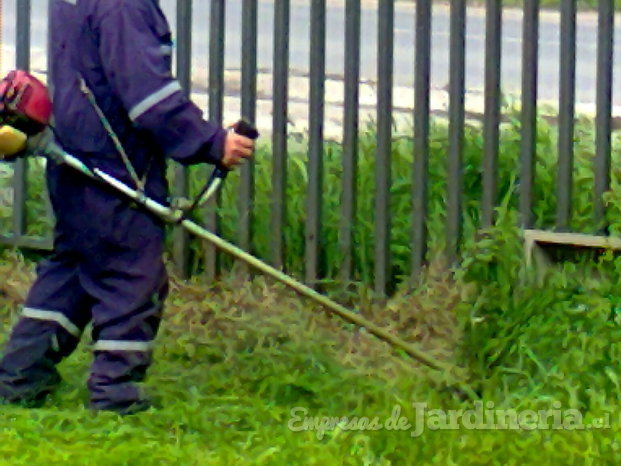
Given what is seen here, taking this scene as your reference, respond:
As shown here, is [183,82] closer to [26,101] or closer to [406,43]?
[26,101]

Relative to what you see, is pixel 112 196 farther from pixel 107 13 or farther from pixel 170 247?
pixel 170 247

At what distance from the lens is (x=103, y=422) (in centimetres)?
425

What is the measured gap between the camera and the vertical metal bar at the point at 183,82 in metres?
5.43

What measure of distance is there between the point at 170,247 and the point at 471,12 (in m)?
10.7

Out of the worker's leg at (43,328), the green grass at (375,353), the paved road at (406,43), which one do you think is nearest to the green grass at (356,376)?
the green grass at (375,353)

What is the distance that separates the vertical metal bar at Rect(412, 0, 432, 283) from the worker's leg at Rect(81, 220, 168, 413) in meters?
1.07

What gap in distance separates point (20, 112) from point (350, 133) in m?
1.41

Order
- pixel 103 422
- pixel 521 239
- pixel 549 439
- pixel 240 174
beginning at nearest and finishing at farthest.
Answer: pixel 549 439 → pixel 103 422 → pixel 521 239 → pixel 240 174

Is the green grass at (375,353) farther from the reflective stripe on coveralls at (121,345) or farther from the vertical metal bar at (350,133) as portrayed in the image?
the reflective stripe on coveralls at (121,345)

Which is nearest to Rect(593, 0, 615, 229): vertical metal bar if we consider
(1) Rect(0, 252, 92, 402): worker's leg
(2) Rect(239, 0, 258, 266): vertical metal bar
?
(2) Rect(239, 0, 258, 266): vertical metal bar

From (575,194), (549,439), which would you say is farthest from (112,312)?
(575,194)

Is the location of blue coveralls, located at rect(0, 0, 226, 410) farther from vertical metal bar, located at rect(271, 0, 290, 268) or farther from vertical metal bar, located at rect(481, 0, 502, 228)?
vertical metal bar, located at rect(481, 0, 502, 228)

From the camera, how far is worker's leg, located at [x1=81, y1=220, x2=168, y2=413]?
4.30 meters

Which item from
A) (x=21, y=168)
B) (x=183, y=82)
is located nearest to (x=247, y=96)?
(x=183, y=82)
